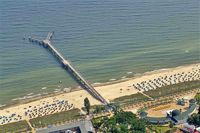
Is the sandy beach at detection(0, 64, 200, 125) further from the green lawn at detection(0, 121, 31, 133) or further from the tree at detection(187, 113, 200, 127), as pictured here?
the tree at detection(187, 113, 200, 127)

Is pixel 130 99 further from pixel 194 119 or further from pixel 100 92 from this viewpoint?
pixel 194 119

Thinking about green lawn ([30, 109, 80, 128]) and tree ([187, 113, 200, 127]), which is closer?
tree ([187, 113, 200, 127])

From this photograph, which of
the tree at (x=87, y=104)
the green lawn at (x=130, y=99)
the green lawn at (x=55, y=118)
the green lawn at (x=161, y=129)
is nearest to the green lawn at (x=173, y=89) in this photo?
the green lawn at (x=130, y=99)

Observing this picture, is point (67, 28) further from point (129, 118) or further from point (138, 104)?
point (129, 118)

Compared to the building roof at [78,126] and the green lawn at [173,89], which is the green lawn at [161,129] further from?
the green lawn at [173,89]

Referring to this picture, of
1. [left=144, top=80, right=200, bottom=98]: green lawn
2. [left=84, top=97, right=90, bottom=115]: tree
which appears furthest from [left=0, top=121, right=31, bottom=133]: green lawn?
[left=144, top=80, right=200, bottom=98]: green lawn

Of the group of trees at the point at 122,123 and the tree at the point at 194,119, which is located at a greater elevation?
the group of trees at the point at 122,123
